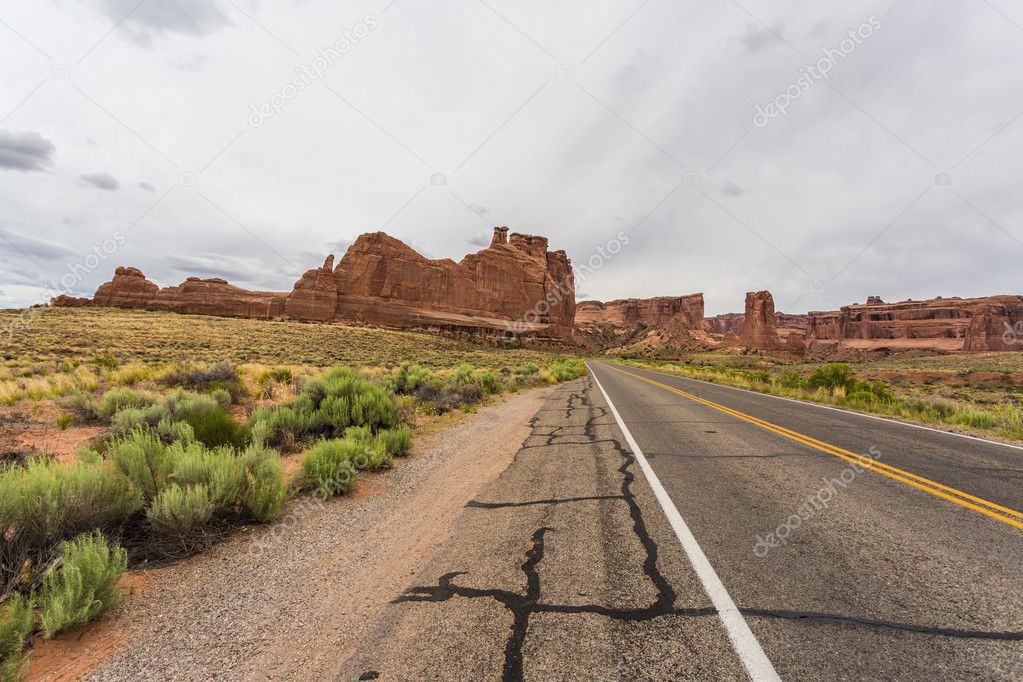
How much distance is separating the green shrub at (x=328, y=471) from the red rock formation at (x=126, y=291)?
111m

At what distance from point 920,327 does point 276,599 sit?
177092 mm

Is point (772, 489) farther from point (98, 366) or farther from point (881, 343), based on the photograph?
point (881, 343)

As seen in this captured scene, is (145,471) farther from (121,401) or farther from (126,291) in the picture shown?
(126,291)

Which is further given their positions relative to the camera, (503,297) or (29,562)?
(503,297)

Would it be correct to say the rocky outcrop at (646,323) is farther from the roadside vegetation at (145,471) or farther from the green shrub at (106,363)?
the roadside vegetation at (145,471)

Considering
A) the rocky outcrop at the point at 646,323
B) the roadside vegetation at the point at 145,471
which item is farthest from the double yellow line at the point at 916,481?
the rocky outcrop at the point at 646,323

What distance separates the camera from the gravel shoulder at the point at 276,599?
2.46 meters

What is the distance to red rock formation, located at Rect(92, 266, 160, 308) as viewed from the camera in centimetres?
8819

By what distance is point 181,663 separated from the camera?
249cm

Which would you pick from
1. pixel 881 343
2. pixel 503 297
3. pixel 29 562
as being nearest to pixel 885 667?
pixel 29 562

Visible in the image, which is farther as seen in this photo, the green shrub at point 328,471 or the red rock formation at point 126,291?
the red rock formation at point 126,291

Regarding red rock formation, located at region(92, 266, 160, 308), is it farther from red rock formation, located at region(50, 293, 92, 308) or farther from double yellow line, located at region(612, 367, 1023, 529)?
double yellow line, located at region(612, 367, 1023, 529)

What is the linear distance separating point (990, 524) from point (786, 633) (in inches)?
131

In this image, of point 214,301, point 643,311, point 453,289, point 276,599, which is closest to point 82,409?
point 276,599
